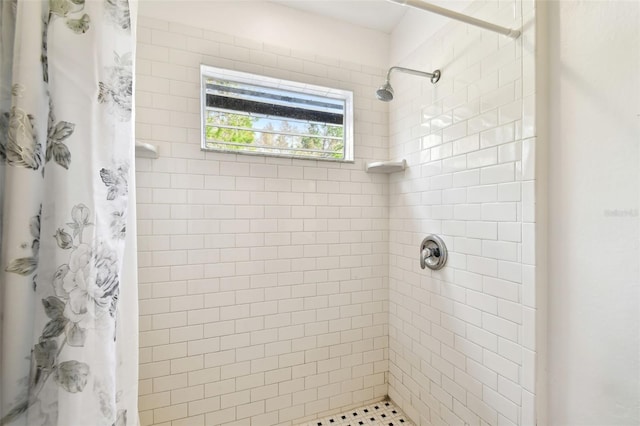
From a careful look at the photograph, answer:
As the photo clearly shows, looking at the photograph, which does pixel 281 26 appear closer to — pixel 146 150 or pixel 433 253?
pixel 146 150

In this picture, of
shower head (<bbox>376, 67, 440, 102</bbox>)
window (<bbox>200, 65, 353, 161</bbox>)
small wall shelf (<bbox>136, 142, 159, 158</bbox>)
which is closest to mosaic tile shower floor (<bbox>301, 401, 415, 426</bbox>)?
window (<bbox>200, 65, 353, 161</bbox>)

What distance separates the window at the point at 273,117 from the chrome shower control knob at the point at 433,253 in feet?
2.42

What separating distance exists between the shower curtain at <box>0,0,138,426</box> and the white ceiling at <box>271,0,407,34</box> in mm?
1396

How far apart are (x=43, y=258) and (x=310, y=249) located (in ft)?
4.20

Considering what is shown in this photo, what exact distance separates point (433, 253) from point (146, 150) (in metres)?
1.60

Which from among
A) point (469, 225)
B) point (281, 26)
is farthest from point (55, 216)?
point (281, 26)

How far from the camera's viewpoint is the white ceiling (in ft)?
5.35

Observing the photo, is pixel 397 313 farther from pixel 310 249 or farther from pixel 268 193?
pixel 268 193

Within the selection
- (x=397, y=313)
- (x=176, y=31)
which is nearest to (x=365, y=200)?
(x=397, y=313)

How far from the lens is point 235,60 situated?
154 centimetres

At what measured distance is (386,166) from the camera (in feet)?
5.62

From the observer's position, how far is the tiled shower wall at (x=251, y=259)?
1.41 meters

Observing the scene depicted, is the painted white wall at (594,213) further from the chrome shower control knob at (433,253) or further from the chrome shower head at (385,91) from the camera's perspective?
the chrome shower head at (385,91)

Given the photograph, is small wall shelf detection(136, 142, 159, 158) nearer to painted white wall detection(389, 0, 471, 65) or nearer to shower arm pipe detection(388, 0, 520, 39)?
shower arm pipe detection(388, 0, 520, 39)
